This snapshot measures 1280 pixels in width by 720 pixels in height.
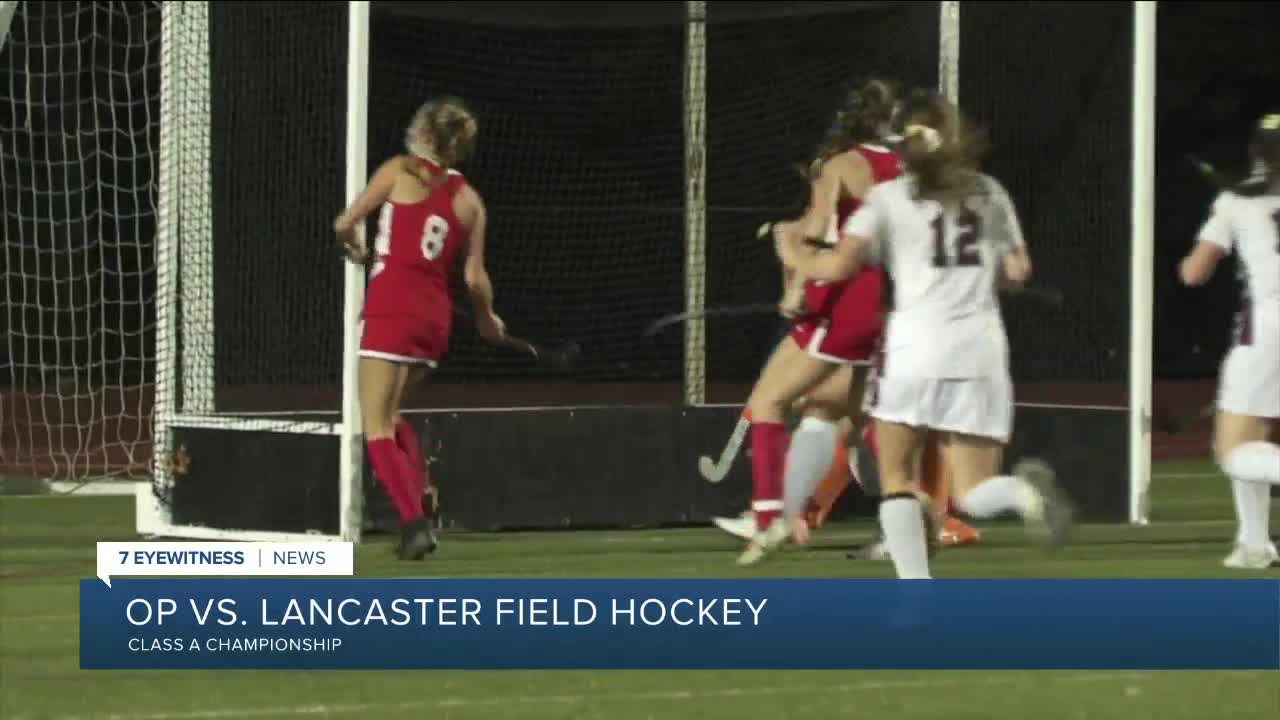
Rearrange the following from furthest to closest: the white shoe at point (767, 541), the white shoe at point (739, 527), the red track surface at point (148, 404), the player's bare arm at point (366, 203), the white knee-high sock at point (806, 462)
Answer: the red track surface at point (148, 404) < the white shoe at point (739, 527) < the player's bare arm at point (366, 203) < the white shoe at point (767, 541) < the white knee-high sock at point (806, 462)

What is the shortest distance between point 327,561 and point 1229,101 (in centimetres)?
1996

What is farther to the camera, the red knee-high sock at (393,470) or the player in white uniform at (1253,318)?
the red knee-high sock at (393,470)

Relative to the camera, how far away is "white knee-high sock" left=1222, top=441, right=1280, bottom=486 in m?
9.36

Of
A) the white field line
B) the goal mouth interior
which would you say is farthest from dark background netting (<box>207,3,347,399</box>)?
the white field line

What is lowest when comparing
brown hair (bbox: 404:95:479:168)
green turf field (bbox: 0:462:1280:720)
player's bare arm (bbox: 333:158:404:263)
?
green turf field (bbox: 0:462:1280:720)

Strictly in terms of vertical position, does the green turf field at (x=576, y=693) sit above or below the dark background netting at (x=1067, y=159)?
below

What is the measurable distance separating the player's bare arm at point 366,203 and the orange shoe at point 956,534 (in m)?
2.71

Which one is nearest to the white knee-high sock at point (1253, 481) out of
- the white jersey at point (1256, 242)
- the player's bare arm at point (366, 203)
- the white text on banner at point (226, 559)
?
the white jersey at point (1256, 242)

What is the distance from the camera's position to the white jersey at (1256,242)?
372 inches

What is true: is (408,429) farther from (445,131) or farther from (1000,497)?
(1000,497)

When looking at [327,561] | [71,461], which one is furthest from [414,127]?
[71,461]

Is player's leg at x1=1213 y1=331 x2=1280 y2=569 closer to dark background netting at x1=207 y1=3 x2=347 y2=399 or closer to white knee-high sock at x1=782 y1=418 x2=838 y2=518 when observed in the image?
white knee-high sock at x1=782 y1=418 x2=838 y2=518

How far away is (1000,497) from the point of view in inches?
307

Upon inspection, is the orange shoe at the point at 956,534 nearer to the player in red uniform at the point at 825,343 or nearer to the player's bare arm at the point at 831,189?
the player in red uniform at the point at 825,343
